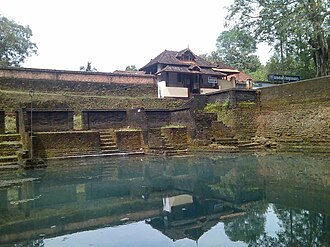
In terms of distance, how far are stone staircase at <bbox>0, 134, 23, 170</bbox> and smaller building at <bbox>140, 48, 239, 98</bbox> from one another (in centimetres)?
1237

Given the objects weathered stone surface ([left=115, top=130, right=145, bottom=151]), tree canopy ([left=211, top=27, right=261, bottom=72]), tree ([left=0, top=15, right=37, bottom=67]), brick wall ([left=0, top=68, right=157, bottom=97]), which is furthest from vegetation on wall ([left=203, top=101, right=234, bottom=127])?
tree canopy ([left=211, top=27, right=261, bottom=72])

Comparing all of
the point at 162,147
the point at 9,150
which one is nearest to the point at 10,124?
the point at 9,150

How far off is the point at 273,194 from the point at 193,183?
6.24ft

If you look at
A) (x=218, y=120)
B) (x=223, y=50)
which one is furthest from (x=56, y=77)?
(x=223, y=50)

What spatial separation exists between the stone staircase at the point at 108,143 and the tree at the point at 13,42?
71.8 feet

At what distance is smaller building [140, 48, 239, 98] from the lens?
77.2 feet

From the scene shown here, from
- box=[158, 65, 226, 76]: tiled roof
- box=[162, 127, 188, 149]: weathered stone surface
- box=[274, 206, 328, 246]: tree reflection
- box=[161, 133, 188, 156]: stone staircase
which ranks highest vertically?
box=[158, 65, 226, 76]: tiled roof

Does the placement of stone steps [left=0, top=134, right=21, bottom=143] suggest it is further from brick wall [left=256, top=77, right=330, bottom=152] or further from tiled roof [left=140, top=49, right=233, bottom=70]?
tiled roof [left=140, top=49, right=233, bottom=70]

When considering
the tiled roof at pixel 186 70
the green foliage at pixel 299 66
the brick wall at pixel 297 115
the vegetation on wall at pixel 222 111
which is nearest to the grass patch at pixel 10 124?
the vegetation on wall at pixel 222 111

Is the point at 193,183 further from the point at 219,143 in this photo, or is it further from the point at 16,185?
the point at 219,143

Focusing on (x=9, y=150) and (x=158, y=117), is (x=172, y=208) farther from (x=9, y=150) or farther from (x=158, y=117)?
(x=158, y=117)

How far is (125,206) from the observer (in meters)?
5.50

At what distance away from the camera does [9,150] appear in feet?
37.7

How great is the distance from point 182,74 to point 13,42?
19.3m
